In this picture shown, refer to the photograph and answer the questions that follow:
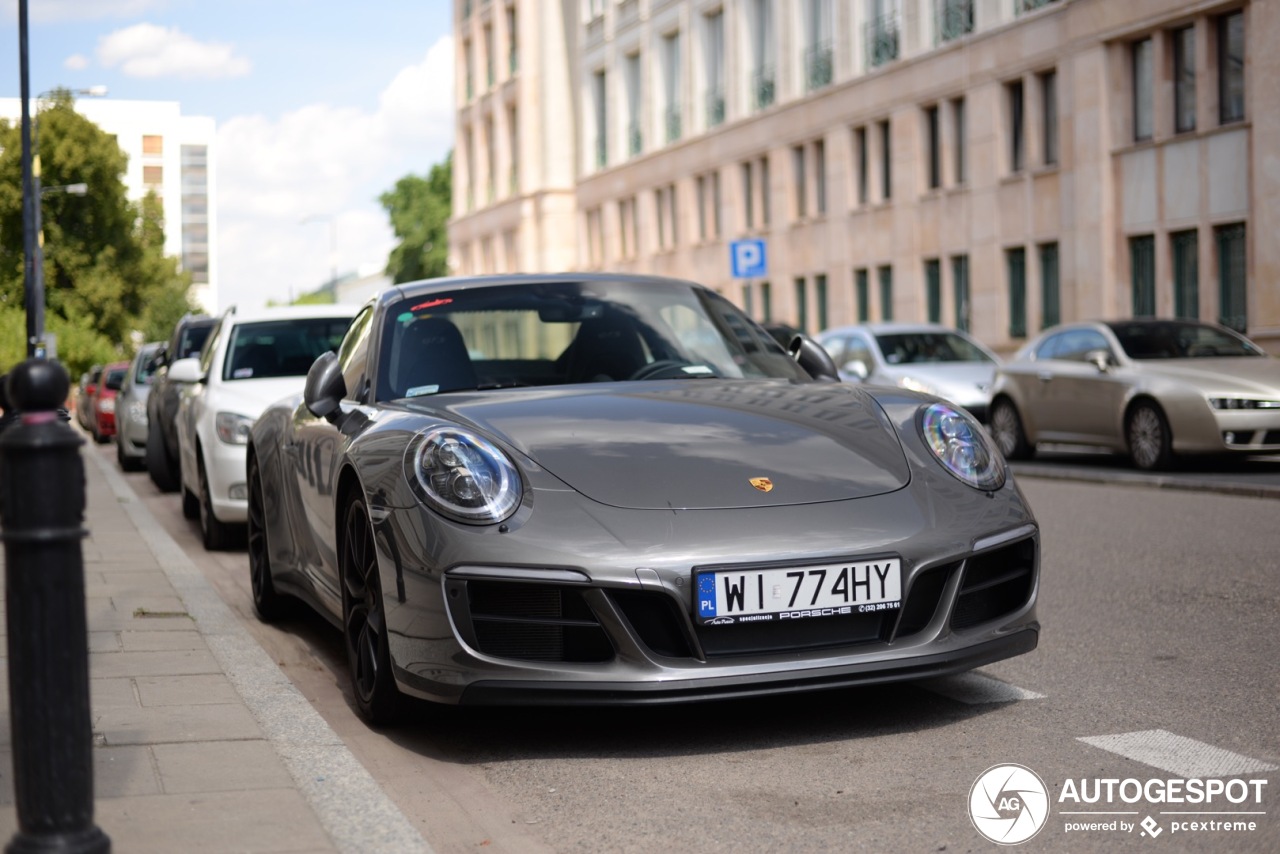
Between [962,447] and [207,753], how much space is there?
7.70 ft

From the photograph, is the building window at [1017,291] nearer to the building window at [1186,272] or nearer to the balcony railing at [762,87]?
the building window at [1186,272]

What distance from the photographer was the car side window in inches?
241

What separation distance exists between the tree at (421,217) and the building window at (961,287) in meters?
54.2

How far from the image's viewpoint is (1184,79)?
2750cm

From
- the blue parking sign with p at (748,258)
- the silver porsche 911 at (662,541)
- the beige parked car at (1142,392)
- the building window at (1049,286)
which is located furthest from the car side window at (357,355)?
the building window at (1049,286)

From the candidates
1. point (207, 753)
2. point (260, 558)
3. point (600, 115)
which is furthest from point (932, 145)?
point (207, 753)

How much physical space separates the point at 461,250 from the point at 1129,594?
6448 centimetres

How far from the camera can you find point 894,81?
3597 centimetres

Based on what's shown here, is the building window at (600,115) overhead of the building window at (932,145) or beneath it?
overhead

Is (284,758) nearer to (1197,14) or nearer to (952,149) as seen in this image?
(1197,14)

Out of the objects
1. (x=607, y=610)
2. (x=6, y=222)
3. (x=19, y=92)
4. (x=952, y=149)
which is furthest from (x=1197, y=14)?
(x=607, y=610)

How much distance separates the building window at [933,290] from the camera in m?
35.2

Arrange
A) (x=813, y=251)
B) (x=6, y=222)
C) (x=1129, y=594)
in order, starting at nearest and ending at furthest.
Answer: (x=1129, y=594) < (x=6, y=222) < (x=813, y=251)

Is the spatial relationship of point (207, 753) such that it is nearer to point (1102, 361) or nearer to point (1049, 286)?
point (1102, 361)
